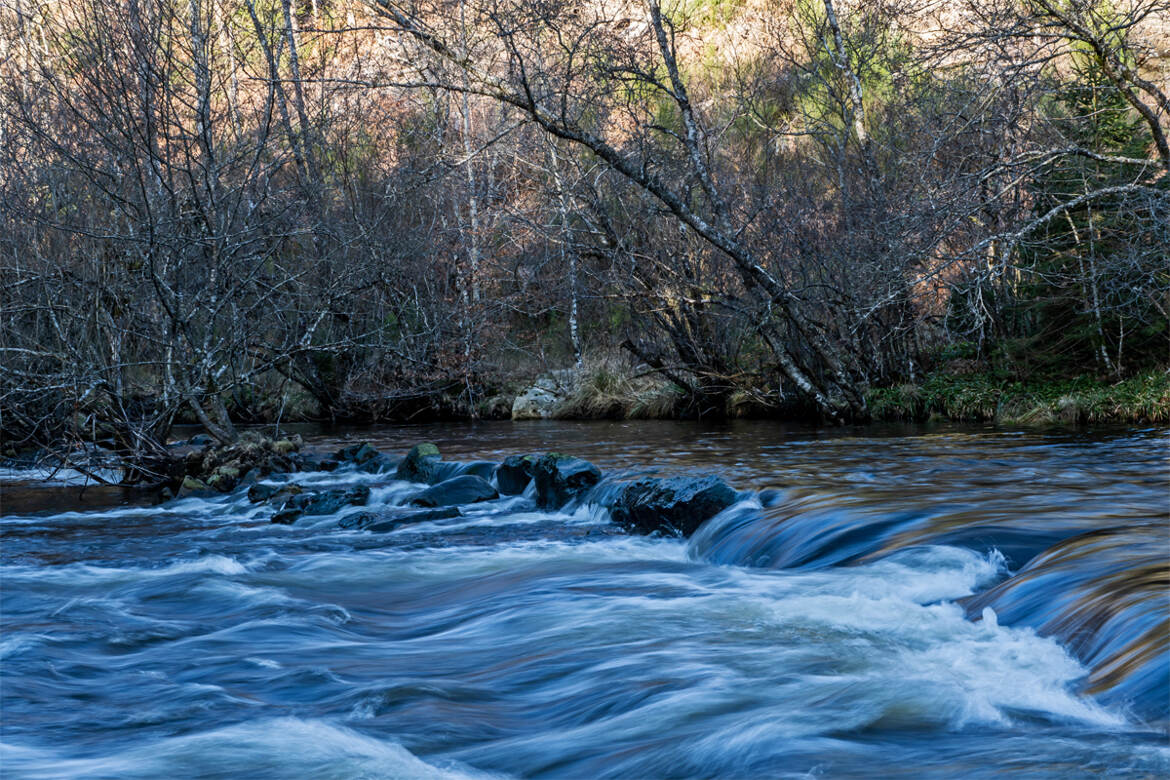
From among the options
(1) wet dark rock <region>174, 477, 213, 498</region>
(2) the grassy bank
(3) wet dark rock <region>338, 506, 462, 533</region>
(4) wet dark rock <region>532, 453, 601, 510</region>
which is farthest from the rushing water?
(2) the grassy bank

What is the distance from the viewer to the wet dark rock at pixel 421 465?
12078mm

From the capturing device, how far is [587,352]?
21266 millimetres

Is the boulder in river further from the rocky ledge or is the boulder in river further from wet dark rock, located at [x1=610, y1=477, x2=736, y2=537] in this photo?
wet dark rock, located at [x1=610, y1=477, x2=736, y2=537]

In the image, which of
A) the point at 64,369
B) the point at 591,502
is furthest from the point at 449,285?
the point at 591,502

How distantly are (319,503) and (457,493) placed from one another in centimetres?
136

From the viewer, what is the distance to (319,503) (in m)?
10.3

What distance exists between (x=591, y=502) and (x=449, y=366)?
33.6ft

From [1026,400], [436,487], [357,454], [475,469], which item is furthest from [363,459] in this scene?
[1026,400]

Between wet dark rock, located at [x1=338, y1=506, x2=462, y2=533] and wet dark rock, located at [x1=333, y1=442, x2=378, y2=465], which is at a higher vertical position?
wet dark rock, located at [x1=333, y1=442, x2=378, y2=465]

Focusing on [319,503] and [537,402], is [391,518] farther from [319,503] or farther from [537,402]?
[537,402]

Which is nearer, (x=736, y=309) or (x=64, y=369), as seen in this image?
(x=64, y=369)

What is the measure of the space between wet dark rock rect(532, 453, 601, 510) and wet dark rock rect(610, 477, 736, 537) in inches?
52.0

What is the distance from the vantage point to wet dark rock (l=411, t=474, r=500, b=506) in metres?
10.4

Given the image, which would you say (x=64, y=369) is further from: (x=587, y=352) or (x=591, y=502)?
(x=587, y=352)
